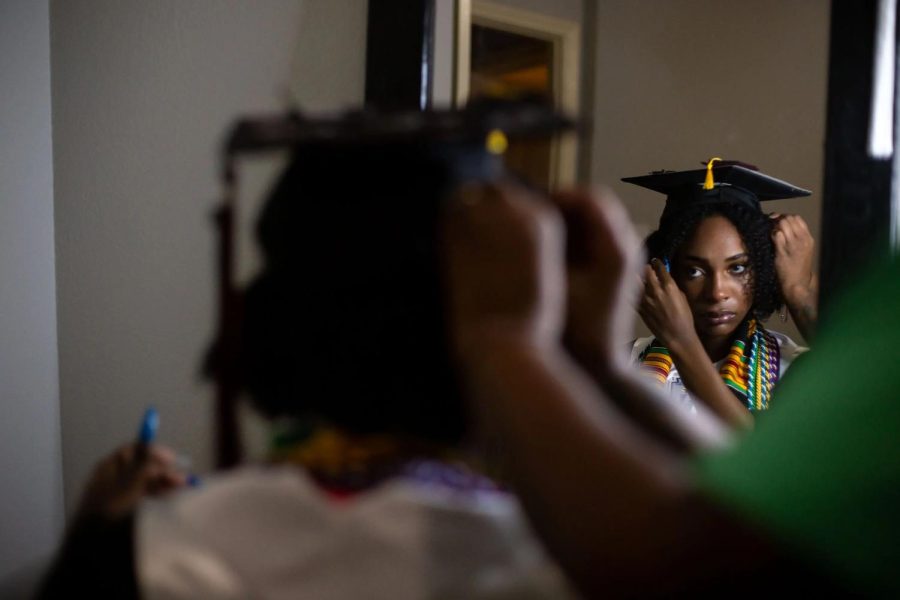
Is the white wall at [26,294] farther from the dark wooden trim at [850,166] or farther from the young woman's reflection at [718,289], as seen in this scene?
the dark wooden trim at [850,166]

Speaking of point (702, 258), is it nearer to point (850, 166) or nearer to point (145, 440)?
point (850, 166)

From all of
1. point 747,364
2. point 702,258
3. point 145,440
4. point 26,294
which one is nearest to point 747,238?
point 702,258

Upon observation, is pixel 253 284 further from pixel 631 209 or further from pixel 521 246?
pixel 631 209

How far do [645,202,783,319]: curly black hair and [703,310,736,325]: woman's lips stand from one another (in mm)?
53

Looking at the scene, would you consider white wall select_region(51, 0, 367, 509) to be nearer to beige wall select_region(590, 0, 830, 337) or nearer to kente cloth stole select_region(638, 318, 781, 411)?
beige wall select_region(590, 0, 830, 337)

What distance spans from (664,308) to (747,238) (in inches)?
6.2

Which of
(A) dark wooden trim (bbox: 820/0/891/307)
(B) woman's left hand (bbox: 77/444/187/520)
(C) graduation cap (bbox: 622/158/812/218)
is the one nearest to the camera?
(B) woman's left hand (bbox: 77/444/187/520)

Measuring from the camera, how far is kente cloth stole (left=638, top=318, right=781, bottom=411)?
103 centimetres

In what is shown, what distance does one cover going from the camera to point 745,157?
102 cm

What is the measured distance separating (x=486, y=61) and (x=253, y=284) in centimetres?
75

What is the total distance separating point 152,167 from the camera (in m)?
1.34

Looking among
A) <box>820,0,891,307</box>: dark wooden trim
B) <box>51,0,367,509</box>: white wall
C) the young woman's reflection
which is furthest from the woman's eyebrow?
<box>51,0,367,509</box>: white wall

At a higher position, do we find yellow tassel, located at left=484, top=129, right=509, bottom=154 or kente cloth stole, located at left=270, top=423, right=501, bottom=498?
yellow tassel, located at left=484, top=129, right=509, bottom=154

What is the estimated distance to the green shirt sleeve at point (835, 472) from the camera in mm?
356
